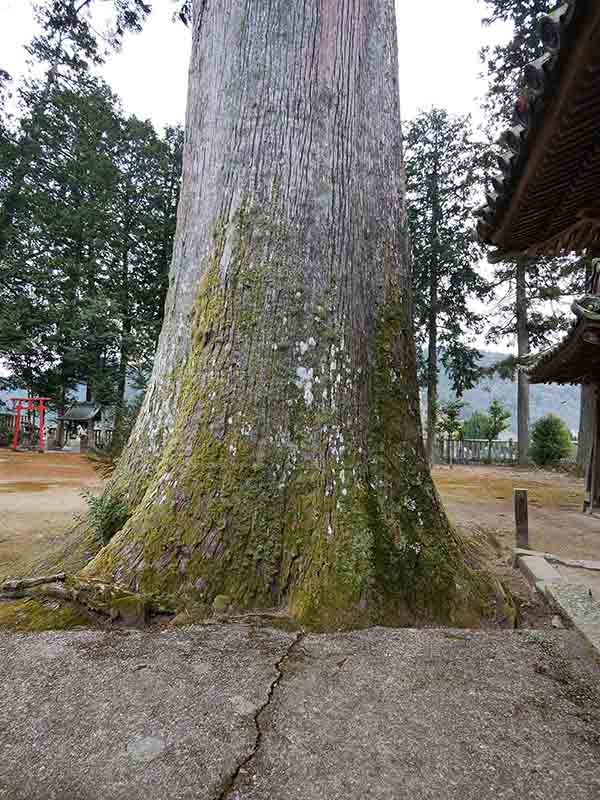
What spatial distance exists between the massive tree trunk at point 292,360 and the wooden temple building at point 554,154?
675 mm

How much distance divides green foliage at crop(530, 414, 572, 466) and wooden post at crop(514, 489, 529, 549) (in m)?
14.7

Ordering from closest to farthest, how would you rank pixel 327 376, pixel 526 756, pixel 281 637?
pixel 526 756
pixel 281 637
pixel 327 376

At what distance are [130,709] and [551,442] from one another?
18.9 meters

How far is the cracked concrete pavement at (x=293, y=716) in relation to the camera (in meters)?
1.01

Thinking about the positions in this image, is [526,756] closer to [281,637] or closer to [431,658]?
[431,658]

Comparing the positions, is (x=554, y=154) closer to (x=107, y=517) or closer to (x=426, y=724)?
(x=426, y=724)

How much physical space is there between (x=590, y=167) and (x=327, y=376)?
1491 millimetres

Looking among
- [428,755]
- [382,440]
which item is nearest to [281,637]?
[428,755]

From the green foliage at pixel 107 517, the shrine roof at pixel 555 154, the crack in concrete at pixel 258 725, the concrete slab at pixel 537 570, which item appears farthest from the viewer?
the concrete slab at pixel 537 570

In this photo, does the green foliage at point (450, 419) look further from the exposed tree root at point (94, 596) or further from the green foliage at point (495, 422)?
the exposed tree root at point (94, 596)

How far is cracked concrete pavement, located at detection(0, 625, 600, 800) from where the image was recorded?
3.32ft

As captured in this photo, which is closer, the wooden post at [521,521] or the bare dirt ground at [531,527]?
the bare dirt ground at [531,527]

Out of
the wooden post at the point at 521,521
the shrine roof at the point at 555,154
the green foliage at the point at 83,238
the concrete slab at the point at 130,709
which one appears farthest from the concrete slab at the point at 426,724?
the green foliage at the point at 83,238

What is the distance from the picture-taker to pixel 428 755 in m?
1.11
